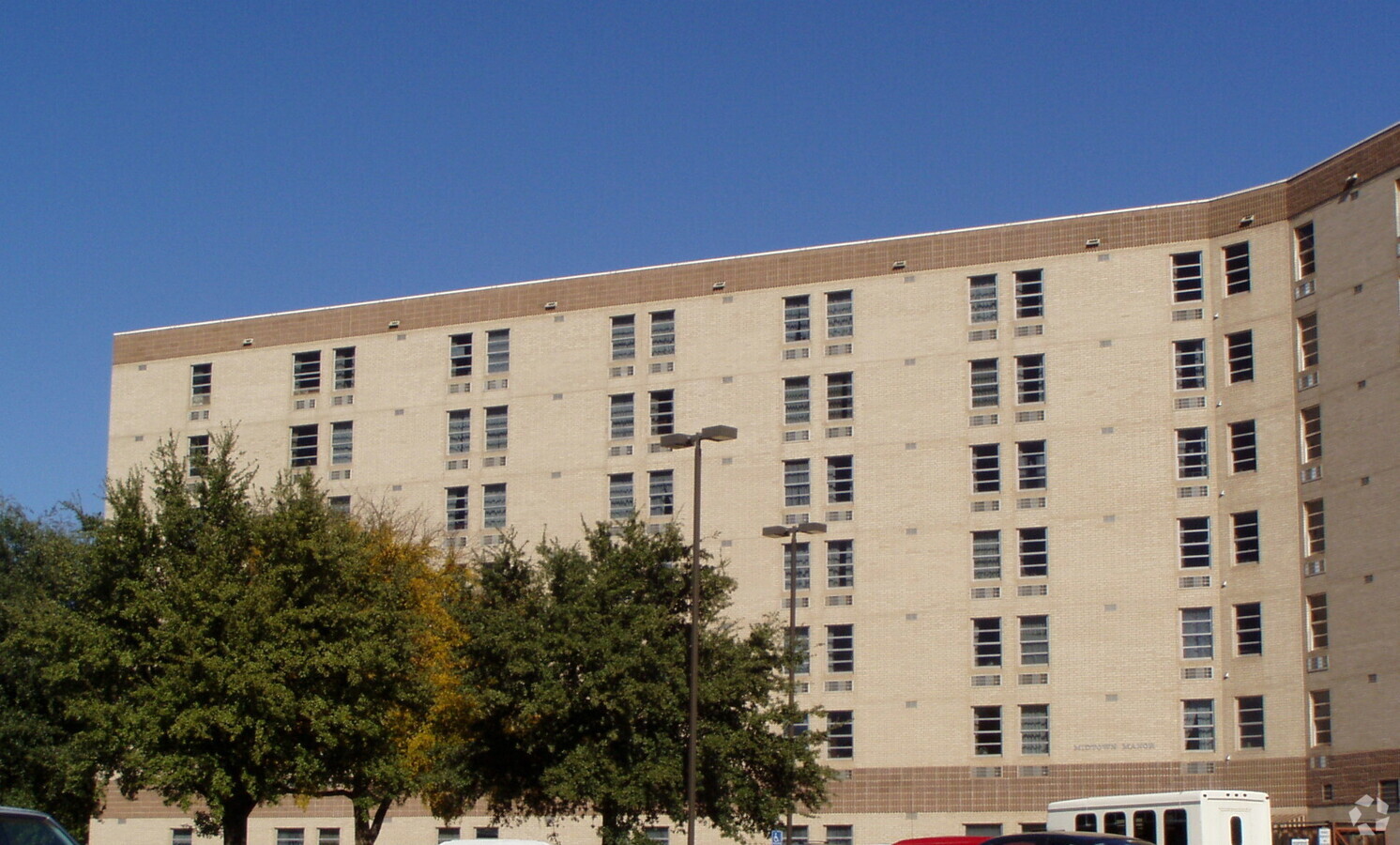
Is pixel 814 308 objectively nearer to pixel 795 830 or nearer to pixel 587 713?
pixel 795 830

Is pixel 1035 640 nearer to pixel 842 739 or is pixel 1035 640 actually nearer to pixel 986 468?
pixel 986 468

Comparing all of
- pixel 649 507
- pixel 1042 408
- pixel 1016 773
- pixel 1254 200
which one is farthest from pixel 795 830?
pixel 1254 200

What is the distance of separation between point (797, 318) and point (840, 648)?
1230 centimetres

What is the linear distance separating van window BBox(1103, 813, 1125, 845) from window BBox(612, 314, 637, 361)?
35001 mm

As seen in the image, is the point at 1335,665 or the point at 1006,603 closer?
the point at 1335,665

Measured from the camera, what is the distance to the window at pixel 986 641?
61.6m

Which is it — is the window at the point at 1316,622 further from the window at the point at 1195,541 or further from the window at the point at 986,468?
the window at the point at 986,468

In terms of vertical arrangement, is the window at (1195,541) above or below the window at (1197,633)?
above

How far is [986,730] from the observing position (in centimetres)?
6131

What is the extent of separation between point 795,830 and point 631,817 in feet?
67.0

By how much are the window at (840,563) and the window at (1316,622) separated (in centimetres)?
1559

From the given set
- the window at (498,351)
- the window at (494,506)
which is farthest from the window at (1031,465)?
the window at (498,351)

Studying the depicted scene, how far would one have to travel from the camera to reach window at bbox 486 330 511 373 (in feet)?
232

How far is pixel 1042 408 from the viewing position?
6212 cm
